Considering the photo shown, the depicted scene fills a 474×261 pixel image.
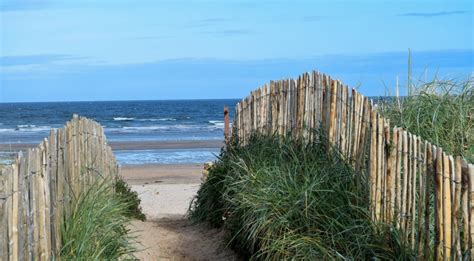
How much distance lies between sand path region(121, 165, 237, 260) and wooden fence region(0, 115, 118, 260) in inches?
40.6

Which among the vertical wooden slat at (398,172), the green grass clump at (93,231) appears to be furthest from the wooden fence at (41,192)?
the vertical wooden slat at (398,172)

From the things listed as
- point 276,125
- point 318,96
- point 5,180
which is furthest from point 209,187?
point 5,180

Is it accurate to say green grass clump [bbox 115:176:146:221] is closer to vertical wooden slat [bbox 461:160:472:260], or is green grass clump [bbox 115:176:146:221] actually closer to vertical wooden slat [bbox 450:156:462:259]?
vertical wooden slat [bbox 450:156:462:259]

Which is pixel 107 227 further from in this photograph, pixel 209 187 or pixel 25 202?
pixel 209 187

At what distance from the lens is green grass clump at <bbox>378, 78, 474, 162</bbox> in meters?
7.81

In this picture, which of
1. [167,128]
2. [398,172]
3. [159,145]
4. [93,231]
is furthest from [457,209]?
[167,128]

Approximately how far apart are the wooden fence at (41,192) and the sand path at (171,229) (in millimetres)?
1031

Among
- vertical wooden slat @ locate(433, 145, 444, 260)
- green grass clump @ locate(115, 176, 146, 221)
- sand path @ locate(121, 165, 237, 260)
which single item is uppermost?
vertical wooden slat @ locate(433, 145, 444, 260)

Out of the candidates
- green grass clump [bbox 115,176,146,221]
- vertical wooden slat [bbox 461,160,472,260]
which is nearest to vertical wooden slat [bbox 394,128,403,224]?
vertical wooden slat [bbox 461,160,472,260]

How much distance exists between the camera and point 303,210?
22.0 feet

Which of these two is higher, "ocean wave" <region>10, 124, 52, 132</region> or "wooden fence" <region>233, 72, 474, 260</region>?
"wooden fence" <region>233, 72, 474, 260</region>

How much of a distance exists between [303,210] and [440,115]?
2246mm

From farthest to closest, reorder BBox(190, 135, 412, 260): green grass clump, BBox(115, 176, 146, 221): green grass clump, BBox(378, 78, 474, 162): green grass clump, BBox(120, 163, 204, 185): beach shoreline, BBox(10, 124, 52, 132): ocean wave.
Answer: BBox(10, 124, 52, 132): ocean wave < BBox(120, 163, 204, 185): beach shoreline < BBox(115, 176, 146, 221): green grass clump < BBox(378, 78, 474, 162): green grass clump < BBox(190, 135, 412, 260): green grass clump

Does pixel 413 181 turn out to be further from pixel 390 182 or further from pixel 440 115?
pixel 440 115
